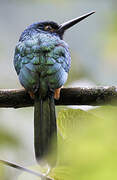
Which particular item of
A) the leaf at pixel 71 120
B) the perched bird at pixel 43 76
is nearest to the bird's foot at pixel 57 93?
the perched bird at pixel 43 76

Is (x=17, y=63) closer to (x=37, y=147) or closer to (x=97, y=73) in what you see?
(x=37, y=147)

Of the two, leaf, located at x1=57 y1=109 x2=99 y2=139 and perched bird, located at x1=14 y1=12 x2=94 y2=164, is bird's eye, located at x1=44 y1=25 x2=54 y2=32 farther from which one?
leaf, located at x1=57 y1=109 x2=99 y2=139

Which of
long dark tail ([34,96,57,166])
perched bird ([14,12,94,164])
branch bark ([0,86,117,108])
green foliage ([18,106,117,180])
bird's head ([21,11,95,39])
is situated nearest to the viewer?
green foliage ([18,106,117,180])

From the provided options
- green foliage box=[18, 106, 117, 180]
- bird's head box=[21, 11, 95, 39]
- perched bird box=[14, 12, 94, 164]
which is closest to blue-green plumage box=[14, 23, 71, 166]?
perched bird box=[14, 12, 94, 164]

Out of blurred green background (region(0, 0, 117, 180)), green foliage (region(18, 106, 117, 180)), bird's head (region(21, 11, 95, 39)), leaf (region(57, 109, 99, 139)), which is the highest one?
green foliage (region(18, 106, 117, 180))

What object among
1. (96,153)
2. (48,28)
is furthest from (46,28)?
(96,153)

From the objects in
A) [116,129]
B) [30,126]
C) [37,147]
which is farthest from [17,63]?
[116,129]
